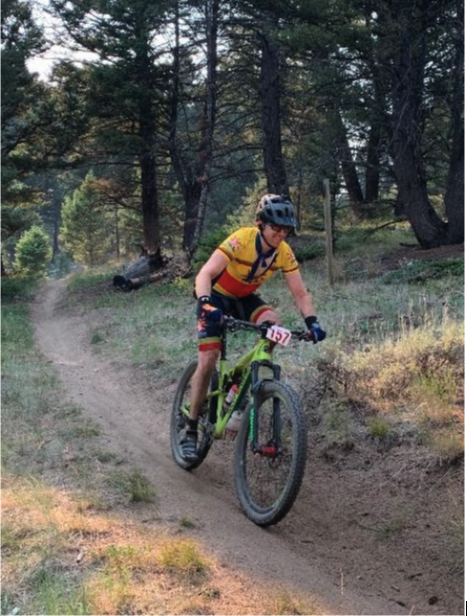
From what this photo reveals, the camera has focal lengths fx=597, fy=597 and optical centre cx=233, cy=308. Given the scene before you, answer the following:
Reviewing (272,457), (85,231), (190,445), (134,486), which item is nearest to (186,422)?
(190,445)

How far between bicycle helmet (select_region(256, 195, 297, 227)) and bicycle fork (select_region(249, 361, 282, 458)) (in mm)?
1129

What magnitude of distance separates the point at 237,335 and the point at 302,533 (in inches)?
203

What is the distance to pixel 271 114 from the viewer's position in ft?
63.8

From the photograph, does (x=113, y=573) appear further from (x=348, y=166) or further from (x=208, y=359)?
(x=348, y=166)

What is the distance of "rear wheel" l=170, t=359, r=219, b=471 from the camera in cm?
538

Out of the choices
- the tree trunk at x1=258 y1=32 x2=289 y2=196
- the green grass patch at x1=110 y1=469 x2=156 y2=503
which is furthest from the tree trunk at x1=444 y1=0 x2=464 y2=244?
the green grass patch at x1=110 y1=469 x2=156 y2=503

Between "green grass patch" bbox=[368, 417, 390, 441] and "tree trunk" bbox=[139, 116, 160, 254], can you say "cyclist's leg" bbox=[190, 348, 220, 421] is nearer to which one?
"green grass patch" bbox=[368, 417, 390, 441]

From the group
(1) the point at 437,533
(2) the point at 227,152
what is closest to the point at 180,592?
(1) the point at 437,533

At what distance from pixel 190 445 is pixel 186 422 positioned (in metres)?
0.37

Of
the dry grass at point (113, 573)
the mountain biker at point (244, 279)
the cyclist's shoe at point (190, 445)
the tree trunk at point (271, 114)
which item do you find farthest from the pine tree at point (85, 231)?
the dry grass at point (113, 573)

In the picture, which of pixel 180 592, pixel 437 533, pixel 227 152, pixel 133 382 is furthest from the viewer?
pixel 227 152

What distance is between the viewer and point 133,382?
8930 mm

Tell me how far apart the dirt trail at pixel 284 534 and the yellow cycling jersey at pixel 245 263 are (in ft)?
5.76

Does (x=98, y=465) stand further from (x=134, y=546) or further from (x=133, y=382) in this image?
(x=133, y=382)
